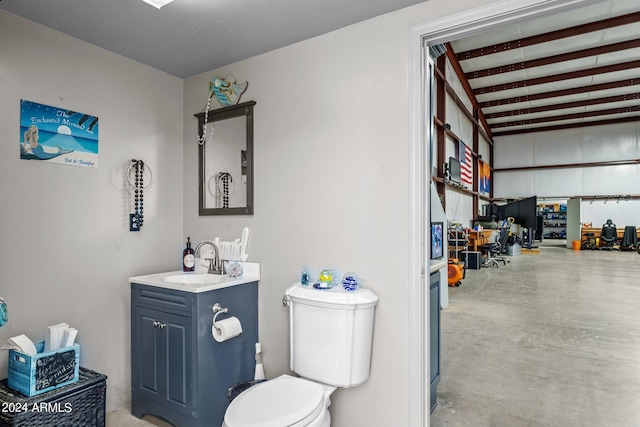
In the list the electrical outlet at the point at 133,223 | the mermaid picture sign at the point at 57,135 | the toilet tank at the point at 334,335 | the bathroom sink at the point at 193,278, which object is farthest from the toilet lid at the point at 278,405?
the mermaid picture sign at the point at 57,135

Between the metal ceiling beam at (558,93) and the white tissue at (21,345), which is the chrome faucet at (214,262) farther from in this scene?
the metal ceiling beam at (558,93)

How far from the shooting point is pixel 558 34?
5.70 m

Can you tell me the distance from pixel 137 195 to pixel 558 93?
1007cm

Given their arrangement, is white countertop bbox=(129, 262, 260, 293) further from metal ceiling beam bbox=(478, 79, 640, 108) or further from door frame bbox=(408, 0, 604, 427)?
metal ceiling beam bbox=(478, 79, 640, 108)

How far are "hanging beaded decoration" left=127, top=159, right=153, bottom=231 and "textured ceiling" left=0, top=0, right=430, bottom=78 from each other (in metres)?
0.82

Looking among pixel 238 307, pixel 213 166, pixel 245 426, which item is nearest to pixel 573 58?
pixel 213 166

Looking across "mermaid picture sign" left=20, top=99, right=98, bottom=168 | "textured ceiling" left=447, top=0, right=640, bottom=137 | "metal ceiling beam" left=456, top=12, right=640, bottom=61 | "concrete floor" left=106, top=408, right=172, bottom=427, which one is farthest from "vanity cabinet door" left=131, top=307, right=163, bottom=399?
"metal ceiling beam" left=456, top=12, right=640, bottom=61

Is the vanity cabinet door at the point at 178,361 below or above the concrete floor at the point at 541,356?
above

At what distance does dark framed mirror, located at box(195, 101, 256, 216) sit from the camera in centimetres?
272

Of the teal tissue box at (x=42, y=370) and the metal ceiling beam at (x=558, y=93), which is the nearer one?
the teal tissue box at (x=42, y=370)

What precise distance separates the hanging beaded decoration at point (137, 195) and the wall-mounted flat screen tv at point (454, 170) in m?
5.54

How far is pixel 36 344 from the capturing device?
2113mm

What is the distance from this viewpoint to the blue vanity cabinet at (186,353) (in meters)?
2.20

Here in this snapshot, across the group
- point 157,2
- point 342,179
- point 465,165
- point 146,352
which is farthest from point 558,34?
point 146,352
